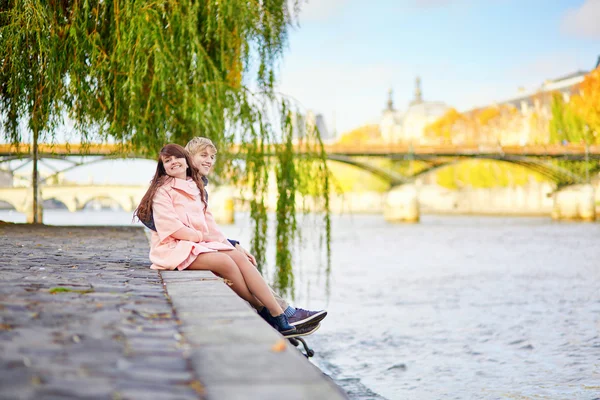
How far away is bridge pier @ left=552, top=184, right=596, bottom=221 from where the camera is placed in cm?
4784

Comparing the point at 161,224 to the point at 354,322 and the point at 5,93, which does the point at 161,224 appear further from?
the point at 354,322

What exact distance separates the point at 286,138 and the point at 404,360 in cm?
246

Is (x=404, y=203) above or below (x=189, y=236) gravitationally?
below

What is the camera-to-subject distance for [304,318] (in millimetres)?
4758

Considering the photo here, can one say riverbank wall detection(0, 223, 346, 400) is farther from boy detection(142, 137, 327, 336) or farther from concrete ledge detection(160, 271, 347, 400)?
boy detection(142, 137, 327, 336)

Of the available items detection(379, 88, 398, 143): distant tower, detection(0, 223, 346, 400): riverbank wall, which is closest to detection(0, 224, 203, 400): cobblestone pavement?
detection(0, 223, 346, 400): riverbank wall

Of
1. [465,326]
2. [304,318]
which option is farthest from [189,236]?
[465,326]

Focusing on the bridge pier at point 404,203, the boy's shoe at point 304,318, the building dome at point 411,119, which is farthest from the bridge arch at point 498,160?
the building dome at point 411,119

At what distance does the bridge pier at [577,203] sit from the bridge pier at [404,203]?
8.30m

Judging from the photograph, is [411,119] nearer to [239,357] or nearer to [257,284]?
[257,284]

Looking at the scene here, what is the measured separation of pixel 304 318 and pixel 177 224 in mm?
869

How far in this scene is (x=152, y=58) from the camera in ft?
26.9

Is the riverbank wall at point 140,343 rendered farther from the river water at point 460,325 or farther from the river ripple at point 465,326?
the river ripple at point 465,326

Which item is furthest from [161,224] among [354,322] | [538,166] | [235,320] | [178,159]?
[538,166]
